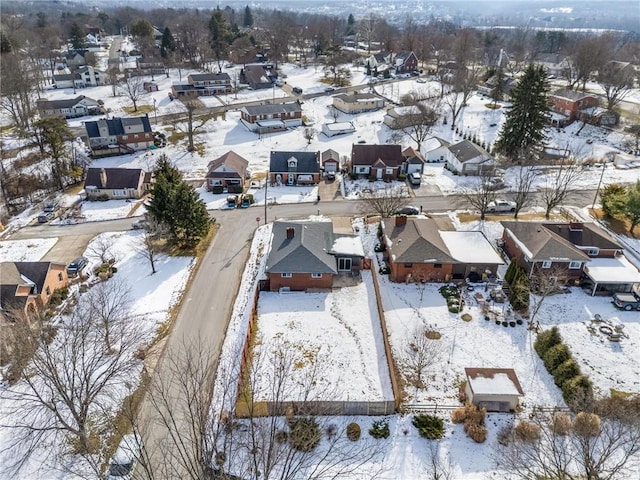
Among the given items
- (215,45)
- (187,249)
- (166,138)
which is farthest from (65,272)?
(215,45)

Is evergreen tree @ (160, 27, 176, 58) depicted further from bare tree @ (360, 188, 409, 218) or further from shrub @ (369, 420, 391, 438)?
shrub @ (369, 420, 391, 438)

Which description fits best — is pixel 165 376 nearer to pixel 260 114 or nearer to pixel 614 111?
pixel 260 114

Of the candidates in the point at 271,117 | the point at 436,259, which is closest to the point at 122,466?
the point at 436,259

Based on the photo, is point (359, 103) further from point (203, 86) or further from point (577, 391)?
point (577, 391)

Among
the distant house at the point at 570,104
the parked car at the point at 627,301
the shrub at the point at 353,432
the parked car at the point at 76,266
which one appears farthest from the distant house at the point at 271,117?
the shrub at the point at 353,432

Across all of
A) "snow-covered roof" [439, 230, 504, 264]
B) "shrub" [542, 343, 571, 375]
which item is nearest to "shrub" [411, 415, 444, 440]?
"shrub" [542, 343, 571, 375]

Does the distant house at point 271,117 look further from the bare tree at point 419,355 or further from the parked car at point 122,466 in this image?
the parked car at point 122,466
